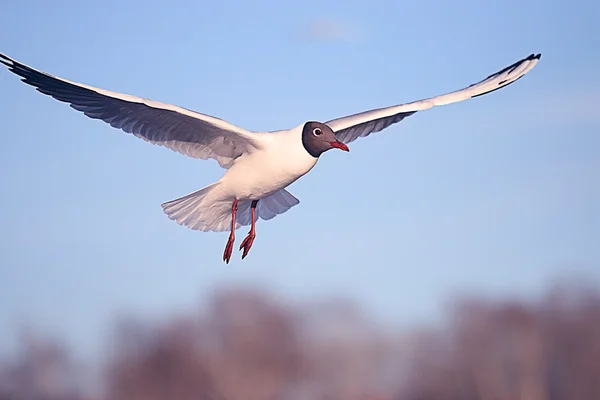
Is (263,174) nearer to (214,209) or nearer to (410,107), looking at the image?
(214,209)

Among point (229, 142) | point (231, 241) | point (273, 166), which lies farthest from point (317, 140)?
point (231, 241)

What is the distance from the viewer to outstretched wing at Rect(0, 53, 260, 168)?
5.57 metres

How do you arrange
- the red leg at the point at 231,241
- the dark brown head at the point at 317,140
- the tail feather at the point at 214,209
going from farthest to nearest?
the tail feather at the point at 214,209 < the red leg at the point at 231,241 < the dark brown head at the point at 317,140

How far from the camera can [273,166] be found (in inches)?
220

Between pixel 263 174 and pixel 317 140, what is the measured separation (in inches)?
Answer: 12.7

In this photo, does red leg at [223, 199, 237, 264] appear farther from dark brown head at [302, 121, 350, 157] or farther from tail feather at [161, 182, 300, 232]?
dark brown head at [302, 121, 350, 157]

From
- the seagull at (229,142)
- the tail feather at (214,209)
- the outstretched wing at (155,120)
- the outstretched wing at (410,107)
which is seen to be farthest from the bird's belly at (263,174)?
the outstretched wing at (410,107)

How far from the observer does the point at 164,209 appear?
614cm

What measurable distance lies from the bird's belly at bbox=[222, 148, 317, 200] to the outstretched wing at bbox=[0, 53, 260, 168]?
0.11m

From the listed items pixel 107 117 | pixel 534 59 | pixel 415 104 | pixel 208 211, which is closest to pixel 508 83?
pixel 534 59

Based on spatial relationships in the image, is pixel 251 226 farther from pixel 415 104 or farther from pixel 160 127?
pixel 415 104

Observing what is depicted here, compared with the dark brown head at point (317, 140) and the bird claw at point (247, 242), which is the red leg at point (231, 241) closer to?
the bird claw at point (247, 242)

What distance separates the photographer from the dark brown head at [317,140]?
5540 millimetres

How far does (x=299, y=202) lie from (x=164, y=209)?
748mm
